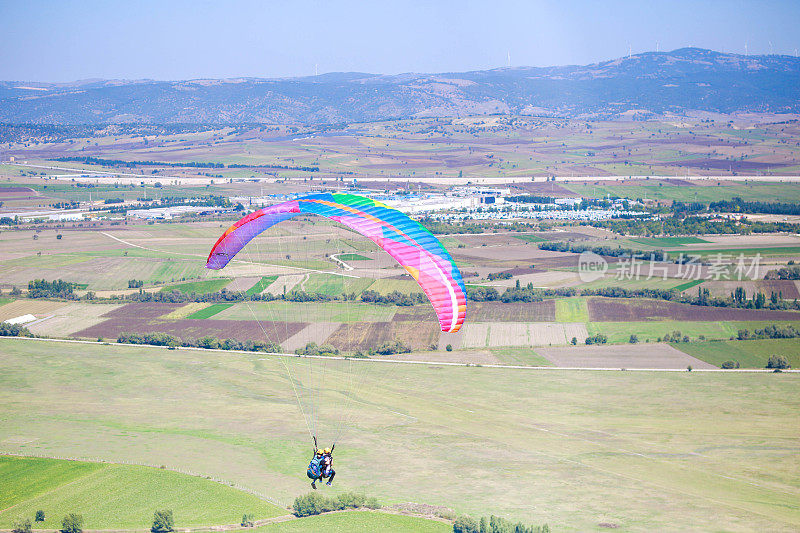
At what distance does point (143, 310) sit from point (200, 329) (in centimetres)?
785

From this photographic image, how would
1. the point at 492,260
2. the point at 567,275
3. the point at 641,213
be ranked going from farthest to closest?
the point at 641,213
the point at 492,260
the point at 567,275

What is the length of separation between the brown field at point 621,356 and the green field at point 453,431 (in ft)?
5.97

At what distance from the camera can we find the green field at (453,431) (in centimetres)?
3325

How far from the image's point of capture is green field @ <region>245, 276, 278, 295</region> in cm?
7106

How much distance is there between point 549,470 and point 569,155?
6663 inches

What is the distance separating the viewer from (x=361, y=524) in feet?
102

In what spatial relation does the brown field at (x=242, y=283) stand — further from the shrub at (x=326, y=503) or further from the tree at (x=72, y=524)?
the tree at (x=72, y=524)

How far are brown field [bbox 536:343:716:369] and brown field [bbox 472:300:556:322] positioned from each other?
637 centimetres

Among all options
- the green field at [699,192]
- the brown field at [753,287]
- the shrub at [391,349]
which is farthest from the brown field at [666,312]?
the green field at [699,192]

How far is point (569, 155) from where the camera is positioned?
198625 millimetres

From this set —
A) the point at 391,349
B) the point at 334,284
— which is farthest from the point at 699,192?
the point at 391,349

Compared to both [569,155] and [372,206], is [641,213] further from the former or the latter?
[372,206]

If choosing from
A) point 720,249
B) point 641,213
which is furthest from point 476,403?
point 641,213

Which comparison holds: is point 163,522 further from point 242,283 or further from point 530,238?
point 530,238
